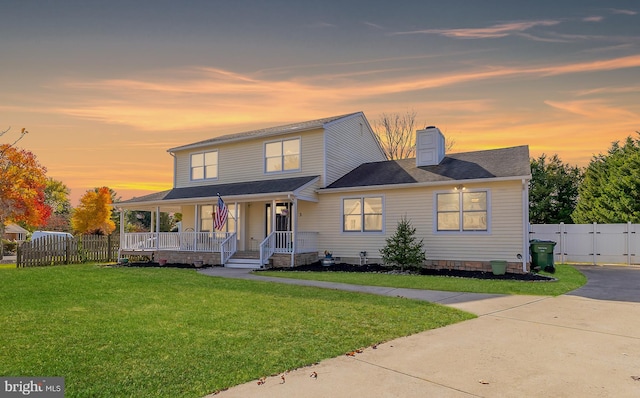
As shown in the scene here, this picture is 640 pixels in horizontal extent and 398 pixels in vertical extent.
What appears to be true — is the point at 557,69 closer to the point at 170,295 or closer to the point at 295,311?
the point at 295,311

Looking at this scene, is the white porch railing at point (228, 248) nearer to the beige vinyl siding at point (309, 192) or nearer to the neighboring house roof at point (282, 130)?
the beige vinyl siding at point (309, 192)

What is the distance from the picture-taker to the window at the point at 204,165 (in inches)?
854

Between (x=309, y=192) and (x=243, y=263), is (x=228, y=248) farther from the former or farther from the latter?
(x=309, y=192)

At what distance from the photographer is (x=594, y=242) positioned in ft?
60.5

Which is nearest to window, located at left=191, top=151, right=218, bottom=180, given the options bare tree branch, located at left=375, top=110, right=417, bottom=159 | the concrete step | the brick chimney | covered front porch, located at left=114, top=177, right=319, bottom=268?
covered front porch, located at left=114, top=177, right=319, bottom=268

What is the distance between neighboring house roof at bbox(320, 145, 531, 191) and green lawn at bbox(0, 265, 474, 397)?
7805mm

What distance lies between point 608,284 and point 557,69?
7.40 m

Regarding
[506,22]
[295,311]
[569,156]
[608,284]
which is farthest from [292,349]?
[569,156]

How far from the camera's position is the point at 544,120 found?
61.2 ft

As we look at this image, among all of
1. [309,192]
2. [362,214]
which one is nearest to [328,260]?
[362,214]

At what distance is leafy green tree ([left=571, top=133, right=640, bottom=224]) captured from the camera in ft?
76.6

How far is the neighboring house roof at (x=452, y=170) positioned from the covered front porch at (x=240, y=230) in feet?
A: 7.21

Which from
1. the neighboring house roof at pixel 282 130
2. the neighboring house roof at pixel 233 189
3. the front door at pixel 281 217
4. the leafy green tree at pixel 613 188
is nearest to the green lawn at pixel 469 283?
the neighboring house roof at pixel 233 189

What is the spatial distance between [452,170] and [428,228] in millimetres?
2513
